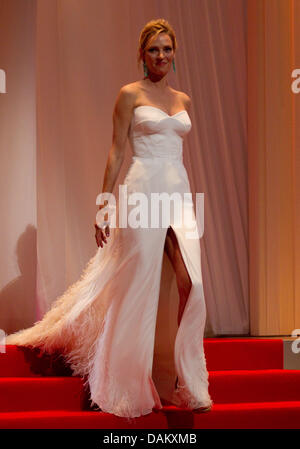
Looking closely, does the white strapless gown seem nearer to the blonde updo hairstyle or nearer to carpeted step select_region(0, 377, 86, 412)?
carpeted step select_region(0, 377, 86, 412)

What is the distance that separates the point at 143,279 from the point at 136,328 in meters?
0.24

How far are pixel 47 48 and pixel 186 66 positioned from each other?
110 cm

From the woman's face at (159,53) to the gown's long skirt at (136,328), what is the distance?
49cm

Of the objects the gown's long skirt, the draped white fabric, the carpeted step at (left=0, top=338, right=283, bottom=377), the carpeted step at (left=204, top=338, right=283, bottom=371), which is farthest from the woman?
the draped white fabric

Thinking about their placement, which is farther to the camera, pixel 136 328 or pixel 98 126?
pixel 98 126

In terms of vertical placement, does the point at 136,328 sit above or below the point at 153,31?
below

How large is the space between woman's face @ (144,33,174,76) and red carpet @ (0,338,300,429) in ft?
5.51

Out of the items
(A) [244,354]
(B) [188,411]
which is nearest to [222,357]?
(A) [244,354]

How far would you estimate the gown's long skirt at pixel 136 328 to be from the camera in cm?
324

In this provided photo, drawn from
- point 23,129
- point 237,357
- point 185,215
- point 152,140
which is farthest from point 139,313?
point 23,129

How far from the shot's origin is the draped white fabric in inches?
212

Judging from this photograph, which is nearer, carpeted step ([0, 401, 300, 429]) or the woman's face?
carpeted step ([0, 401, 300, 429])

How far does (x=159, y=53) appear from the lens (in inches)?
135

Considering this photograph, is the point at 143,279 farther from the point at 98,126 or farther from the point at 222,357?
the point at 98,126
